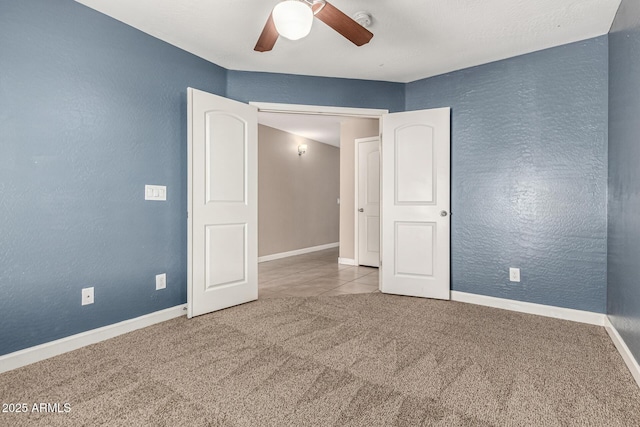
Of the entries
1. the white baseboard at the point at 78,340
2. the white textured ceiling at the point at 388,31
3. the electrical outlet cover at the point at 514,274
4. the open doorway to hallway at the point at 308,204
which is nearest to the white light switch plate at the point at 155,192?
the white baseboard at the point at 78,340

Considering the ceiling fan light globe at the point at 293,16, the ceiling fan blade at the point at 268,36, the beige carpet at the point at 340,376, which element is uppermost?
the ceiling fan blade at the point at 268,36

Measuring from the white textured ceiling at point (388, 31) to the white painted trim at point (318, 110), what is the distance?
1.17 ft

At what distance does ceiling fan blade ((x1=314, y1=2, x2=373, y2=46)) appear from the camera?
1.93m

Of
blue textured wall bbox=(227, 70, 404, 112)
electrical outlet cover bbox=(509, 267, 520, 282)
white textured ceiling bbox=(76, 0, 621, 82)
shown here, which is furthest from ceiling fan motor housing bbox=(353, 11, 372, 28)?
electrical outlet cover bbox=(509, 267, 520, 282)

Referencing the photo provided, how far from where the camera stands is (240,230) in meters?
3.39

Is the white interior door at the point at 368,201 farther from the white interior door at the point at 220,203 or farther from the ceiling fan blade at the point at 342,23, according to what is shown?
the ceiling fan blade at the point at 342,23

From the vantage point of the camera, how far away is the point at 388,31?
2779mm

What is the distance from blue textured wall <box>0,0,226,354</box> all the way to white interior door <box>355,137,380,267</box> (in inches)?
127

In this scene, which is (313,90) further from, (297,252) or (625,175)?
(297,252)

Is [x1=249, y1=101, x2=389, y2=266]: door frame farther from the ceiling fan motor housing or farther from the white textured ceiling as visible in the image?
the ceiling fan motor housing

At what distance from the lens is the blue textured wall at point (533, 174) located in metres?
2.88

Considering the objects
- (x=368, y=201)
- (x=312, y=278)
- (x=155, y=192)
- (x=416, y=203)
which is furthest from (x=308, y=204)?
(x=155, y=192)

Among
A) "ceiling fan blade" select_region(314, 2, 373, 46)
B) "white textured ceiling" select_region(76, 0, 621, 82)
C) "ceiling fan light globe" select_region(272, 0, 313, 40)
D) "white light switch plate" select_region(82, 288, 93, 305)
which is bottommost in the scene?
"white light switch plate" select_region(82, 288, 93, 305)

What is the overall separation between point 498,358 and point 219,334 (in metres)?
1.98
